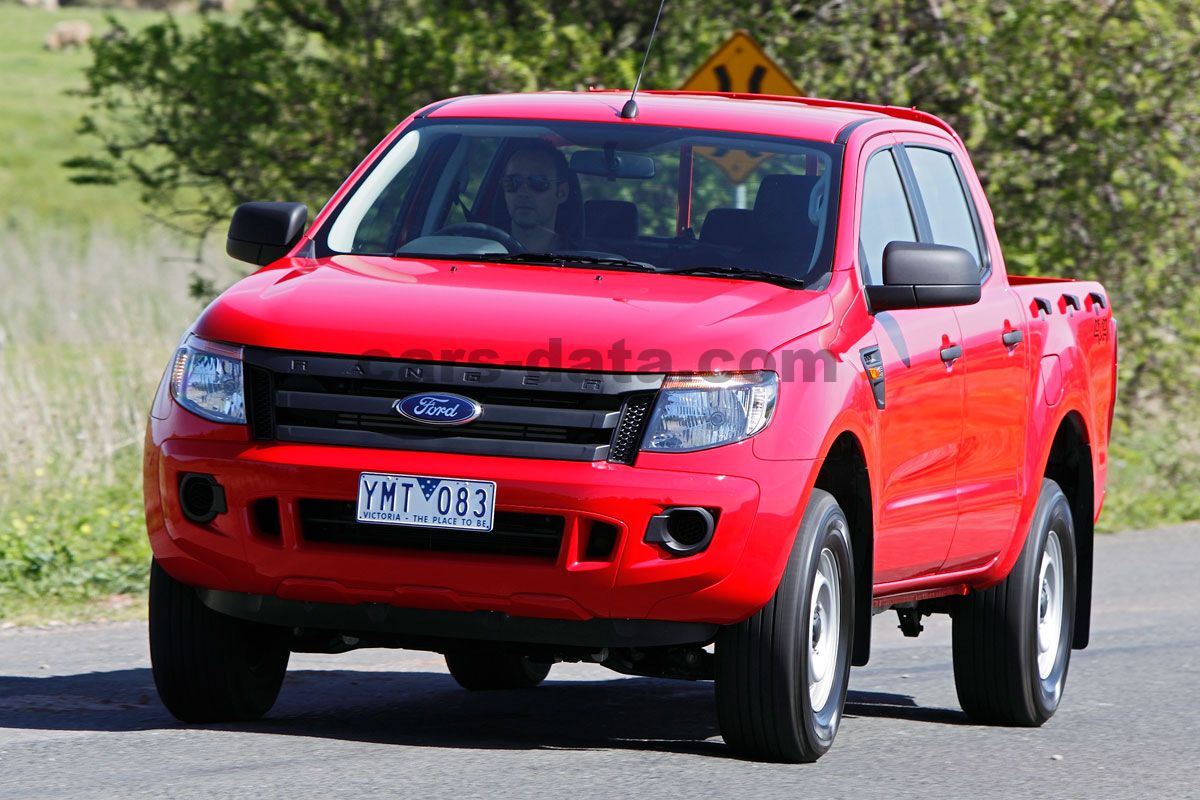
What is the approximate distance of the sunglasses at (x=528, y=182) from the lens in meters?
6.68

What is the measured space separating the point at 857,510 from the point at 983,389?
104 centimetres

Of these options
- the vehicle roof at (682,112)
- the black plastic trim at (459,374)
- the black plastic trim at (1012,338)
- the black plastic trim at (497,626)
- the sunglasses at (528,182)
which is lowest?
the black plastic trim at (497,626)

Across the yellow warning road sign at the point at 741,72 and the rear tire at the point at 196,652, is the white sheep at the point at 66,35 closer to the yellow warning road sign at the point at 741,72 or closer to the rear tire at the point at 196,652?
the yellow warning road sign at the point at 741,72

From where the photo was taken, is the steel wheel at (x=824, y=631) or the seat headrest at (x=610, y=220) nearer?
the steel wheel at (x=824, y=631)

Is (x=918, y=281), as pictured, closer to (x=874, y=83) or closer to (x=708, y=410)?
(x=708, y=410)

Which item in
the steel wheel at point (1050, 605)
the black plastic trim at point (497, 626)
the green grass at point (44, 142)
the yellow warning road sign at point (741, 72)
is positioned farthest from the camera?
the green grass at point (44, 142)

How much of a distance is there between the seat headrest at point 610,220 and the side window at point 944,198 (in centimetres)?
127

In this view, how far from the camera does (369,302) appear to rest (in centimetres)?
572

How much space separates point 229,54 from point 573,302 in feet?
35.0

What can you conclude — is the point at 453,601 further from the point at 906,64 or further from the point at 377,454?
the point at 906,64

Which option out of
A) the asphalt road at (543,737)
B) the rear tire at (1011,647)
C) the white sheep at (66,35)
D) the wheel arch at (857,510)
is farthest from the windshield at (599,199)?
the white sheep at (66,35)

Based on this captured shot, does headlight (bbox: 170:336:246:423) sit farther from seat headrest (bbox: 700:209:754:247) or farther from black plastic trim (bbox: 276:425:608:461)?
seat headrest (bbox: 700:209:754:247)

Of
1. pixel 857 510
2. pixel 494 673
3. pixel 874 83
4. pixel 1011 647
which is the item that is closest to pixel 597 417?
pixel 857 510

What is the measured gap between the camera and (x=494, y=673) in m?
7.56
